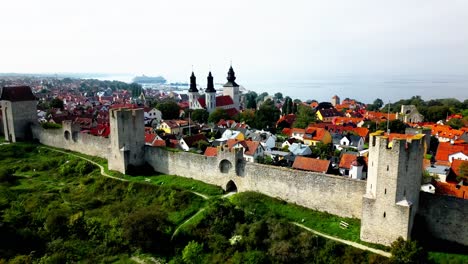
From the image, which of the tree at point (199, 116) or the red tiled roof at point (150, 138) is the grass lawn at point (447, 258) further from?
the tree at point (199, 116)

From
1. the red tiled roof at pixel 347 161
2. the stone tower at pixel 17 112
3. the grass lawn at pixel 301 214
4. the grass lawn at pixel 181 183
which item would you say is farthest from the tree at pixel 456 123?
the stone tower at pixel 17 112

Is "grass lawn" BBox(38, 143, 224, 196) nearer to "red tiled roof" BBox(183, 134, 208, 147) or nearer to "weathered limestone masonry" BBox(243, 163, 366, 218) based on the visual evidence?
"weathered limestone masonry" BBox(243, 163, 366, 218)

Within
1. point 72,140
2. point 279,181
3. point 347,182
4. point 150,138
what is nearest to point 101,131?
point 150,138

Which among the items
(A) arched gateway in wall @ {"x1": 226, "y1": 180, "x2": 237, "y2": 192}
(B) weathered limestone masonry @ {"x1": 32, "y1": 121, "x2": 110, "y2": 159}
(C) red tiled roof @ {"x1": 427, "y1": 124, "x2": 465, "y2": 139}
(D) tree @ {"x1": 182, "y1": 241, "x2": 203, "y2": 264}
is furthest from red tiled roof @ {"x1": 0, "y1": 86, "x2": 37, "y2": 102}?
(C) red tiled roof @ {"x1": 427, "y1": 124, "x2": 465, "y2": 139}

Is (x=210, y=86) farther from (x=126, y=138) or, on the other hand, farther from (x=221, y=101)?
(x=126, y=138)

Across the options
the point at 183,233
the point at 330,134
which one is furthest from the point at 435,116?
the point at 183,233
